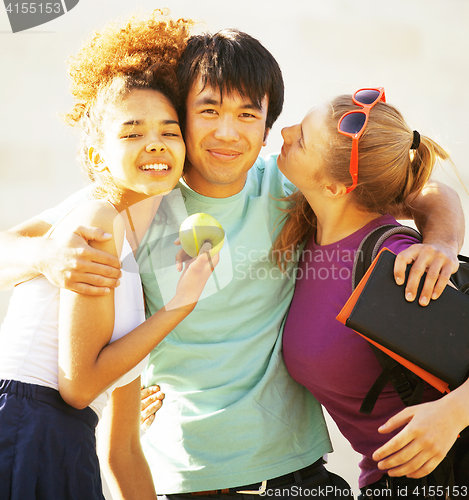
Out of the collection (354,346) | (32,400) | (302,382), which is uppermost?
(32,400)

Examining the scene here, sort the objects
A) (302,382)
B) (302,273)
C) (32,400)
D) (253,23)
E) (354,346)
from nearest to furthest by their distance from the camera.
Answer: (32,400), (354,346), (302,382), (302,273), (253,23)

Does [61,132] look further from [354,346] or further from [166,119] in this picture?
[354,346]

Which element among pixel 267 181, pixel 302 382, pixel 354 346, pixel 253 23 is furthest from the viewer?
pixel 253 23

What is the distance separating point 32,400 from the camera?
5.30 feet

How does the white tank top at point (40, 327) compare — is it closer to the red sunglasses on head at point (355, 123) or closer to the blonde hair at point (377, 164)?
the blonde hair at point (377, 164)

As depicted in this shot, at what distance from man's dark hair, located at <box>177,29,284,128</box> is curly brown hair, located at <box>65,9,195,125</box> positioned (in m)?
0.07

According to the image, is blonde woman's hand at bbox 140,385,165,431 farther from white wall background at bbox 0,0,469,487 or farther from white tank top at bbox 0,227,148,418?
white wall background at bbox 0,0,469,487

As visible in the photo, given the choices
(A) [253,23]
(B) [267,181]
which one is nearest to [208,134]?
(B) [267,181]

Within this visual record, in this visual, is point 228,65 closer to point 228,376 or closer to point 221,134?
point 221,134

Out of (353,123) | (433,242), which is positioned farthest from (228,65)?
(433,242)

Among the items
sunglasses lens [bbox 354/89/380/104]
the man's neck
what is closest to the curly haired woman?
the man's neck

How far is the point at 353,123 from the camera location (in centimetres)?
220

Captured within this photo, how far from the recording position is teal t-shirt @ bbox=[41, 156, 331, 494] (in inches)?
82.2

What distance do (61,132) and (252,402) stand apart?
4.97m
